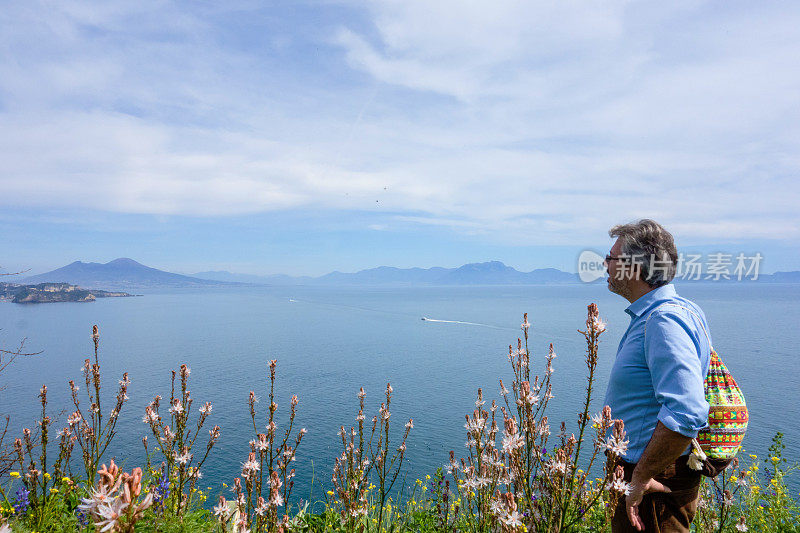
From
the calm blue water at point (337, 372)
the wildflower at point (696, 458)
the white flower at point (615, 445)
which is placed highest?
the white flower at point (615, 445)

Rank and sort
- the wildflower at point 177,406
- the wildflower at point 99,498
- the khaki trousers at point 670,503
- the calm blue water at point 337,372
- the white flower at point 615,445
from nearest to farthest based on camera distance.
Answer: the wildflower at point 99,498 < the white flower at point 615,445 < the khaki trousers at point 670,503 < the wildflower at point 177,406 < the calm blue water at point 337,372

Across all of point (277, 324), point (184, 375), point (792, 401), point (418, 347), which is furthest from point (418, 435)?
point (277, 324)

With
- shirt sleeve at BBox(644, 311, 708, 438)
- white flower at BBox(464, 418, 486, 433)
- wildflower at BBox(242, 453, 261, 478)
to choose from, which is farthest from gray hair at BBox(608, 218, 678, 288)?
wildflower at BBox(242, 453, 261, 478)

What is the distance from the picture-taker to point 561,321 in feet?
227

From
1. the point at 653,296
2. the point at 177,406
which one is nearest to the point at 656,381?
the point at 653,296

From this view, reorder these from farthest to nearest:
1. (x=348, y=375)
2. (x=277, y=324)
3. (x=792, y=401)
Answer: (x=277, y=324)
(x=348, y=375)
(x=792, y=401)

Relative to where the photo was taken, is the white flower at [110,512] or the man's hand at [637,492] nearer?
the white flower at [110,512]

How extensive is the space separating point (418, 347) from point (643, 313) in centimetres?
4464

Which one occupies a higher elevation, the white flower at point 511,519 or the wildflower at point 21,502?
the white flower at point 511,519

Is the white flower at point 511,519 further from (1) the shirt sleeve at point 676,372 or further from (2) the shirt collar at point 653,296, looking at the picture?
(2) the shirt collar at point 653,296

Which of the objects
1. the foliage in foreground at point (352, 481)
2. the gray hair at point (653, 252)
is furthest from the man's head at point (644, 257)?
the foliage in foreground at point (352, 481)

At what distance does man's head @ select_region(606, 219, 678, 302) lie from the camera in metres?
2.63

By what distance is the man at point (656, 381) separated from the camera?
2129mm

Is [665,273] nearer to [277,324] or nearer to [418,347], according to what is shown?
[418,347]
